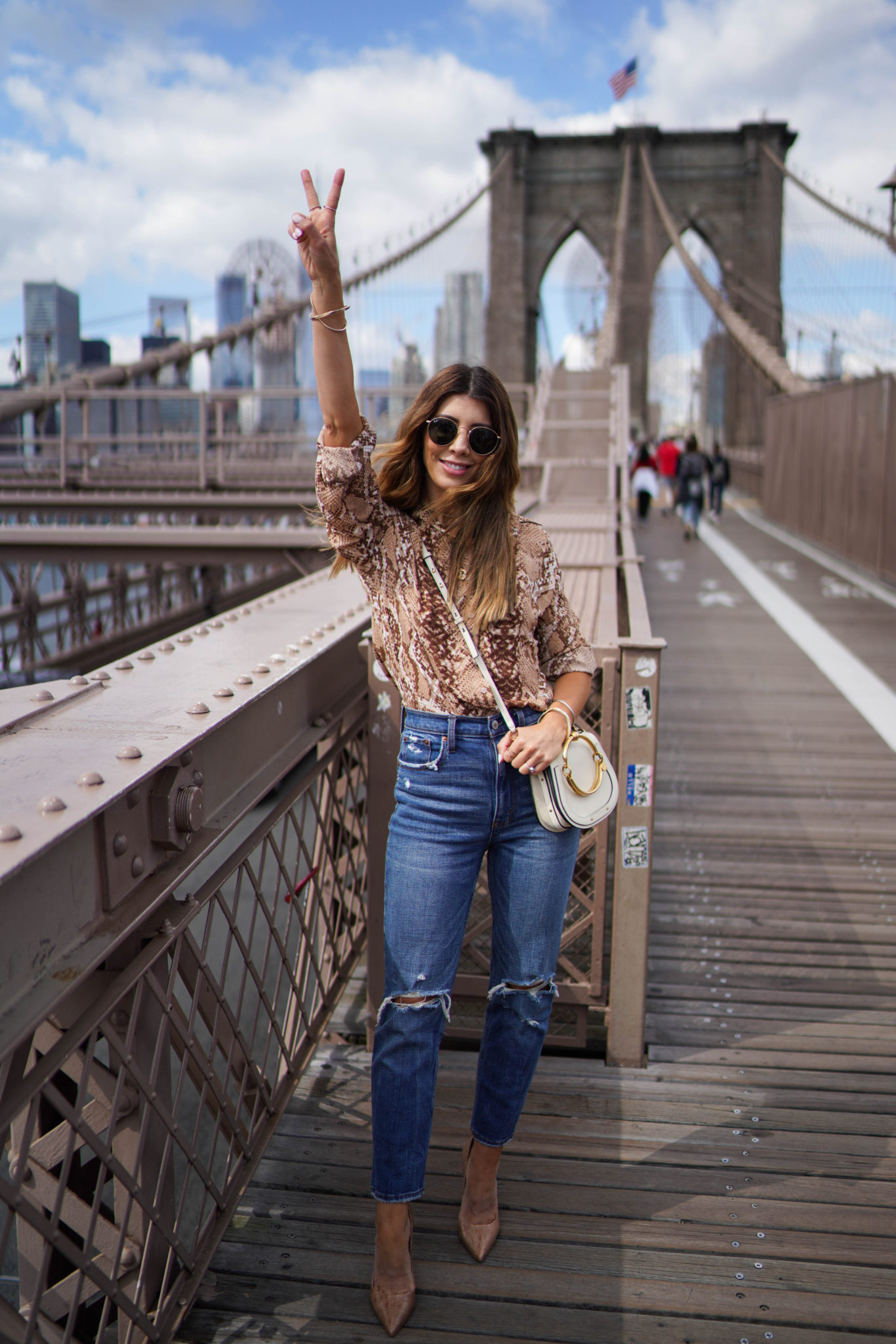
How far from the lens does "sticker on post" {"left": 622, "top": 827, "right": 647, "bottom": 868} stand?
2.79m

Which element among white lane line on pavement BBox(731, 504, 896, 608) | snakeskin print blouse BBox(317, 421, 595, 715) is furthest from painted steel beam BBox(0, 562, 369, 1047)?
white lane line on pavement BBox(731, 504, 896, 608)

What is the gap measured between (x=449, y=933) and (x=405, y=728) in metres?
0.38

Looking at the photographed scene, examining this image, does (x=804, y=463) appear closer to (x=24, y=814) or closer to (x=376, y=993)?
(x=376, y=993)

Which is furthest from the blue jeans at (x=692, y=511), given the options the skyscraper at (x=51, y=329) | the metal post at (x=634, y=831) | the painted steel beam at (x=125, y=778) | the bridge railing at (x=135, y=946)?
the painted steel beam at (x=125, y=778)

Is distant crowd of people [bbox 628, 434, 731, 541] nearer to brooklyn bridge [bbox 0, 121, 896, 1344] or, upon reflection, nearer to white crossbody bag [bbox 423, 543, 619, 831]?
brooklyn bridge [bbox 0, 121, 896, 1344]

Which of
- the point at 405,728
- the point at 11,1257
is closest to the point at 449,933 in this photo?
the point at 405,728

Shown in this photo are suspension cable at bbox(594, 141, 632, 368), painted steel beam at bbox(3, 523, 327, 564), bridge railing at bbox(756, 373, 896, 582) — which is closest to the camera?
painted steel beam at bbox(3, 523, 327, 564)

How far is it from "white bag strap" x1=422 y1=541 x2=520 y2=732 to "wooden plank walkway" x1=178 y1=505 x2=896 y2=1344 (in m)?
1.12

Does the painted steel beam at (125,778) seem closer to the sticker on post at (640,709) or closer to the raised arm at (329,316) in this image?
the raised arm at (329,316)

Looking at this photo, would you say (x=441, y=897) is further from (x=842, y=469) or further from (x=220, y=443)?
(x=220, y=443)

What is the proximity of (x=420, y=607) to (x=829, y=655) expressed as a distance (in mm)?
6872

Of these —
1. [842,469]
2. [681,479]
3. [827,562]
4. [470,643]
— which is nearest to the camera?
[470,643]

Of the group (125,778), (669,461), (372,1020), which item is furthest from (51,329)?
(125,778)

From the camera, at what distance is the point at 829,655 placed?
8242 mm
